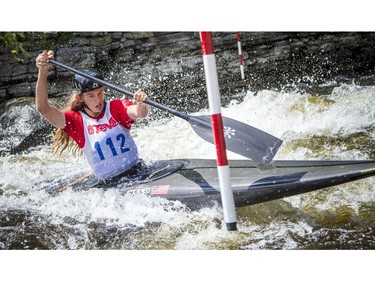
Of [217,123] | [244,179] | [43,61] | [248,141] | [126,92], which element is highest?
[43,61]

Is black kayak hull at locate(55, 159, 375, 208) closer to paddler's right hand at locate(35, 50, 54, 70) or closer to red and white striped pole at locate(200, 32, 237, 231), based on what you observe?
red and white striped pole at locate(200, 32, 237, 231)

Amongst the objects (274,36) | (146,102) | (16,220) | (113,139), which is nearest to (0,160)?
(16,220)

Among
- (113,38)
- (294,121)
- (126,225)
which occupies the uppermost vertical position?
(113,38)

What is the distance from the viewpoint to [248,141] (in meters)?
2.68

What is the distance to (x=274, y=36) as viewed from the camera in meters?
3.64

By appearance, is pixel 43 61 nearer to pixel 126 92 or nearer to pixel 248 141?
pixel 126 92

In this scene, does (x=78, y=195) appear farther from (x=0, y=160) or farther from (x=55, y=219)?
(x=0, y=160)

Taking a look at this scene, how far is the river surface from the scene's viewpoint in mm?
2676

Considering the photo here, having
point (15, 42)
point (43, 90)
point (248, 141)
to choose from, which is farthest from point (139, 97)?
point (15, 42)

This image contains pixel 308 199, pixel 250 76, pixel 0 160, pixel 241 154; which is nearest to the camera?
pixel 241 154

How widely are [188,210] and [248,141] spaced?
0.41m

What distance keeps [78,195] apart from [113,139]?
299 mm

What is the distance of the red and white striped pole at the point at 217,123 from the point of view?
2.26m

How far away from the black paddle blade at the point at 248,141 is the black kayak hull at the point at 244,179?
0.32ft
